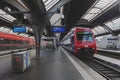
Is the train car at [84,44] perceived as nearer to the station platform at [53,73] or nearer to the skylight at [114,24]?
the station platform at [53,73]

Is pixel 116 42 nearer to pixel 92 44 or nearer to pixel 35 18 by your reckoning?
pixel 92 44

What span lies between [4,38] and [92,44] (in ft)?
39.8

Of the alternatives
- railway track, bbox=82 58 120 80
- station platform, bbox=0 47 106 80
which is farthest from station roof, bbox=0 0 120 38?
station platform, bbox=0 47 106 80

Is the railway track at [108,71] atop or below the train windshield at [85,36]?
below

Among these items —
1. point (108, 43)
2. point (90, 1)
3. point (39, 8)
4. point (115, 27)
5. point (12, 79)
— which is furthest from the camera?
point (108, 43)

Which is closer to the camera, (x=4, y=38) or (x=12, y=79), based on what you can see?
(x=12, y=79)

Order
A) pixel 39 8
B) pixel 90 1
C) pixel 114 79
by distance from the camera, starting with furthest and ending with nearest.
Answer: pixel 39 8 → pixel 90 1 → pixel 114 79

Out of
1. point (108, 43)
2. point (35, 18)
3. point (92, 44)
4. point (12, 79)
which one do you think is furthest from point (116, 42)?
point (12, 79)

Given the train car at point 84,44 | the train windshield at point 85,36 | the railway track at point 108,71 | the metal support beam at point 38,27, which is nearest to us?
the railway track at point 108,71

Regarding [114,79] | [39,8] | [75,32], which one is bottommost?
[114,79]

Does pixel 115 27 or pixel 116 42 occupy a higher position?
pixel 115 27

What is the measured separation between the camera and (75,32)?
21375 mm

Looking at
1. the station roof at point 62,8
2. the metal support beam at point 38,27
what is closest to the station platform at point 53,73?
the metal support beam at point 38,27

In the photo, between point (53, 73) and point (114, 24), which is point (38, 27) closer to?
point (53, 73)
